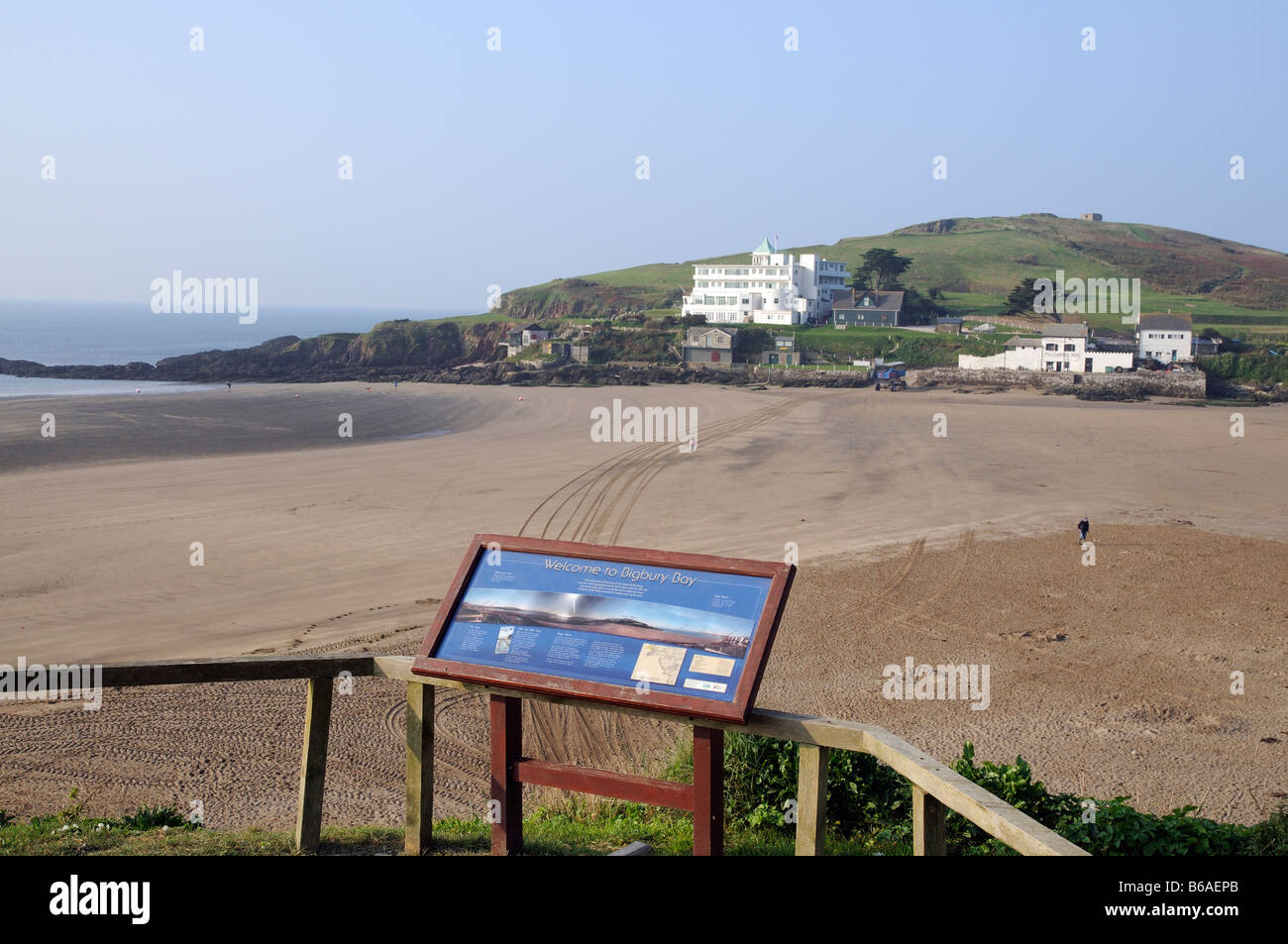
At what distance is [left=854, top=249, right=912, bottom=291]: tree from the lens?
104m

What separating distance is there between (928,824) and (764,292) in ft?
293

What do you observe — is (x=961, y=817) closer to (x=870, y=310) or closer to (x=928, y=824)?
(x=928, y=824)

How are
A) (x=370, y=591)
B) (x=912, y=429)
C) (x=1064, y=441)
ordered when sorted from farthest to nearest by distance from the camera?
(x=912, y=429)
(x=1064, y=441)
(x=370, y=591)

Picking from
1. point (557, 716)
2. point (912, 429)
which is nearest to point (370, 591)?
point (557, 716)

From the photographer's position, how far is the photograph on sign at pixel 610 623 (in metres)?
4.71

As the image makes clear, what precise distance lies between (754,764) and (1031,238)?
166561mm

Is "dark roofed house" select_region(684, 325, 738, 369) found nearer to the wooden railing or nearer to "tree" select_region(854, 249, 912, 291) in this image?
"tree" select_region(854, 249, 912, 291)

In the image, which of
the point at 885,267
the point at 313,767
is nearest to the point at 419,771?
the point at 313,767

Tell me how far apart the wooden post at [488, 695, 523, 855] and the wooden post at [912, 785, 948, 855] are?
1907 millimetres

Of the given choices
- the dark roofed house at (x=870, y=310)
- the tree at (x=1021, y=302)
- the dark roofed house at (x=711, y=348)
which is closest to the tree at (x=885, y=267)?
the dark roofed house at (x=870, y=310)

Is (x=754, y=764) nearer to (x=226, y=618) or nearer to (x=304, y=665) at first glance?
(x=304, y=665)

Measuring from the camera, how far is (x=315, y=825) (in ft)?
17.6

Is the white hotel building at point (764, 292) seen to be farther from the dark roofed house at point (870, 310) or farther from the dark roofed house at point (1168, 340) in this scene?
the dark roofed house at point (1168, 340)

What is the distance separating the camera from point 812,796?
4.66 meters
